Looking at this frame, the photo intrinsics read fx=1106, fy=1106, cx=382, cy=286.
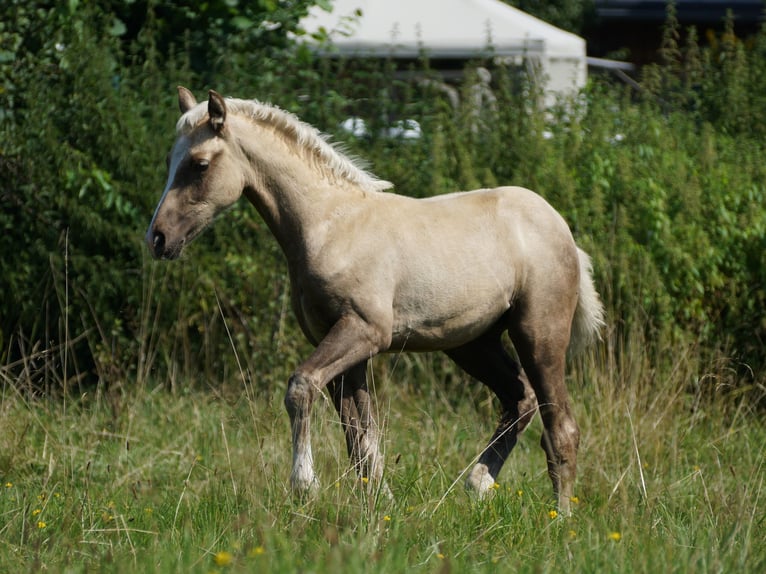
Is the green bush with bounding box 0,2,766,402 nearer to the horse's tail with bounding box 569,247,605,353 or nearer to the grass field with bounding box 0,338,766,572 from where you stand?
the grass field with bounding box 0,338,766,572

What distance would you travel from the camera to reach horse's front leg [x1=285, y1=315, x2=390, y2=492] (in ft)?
14.2

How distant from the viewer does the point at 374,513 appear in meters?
4.02

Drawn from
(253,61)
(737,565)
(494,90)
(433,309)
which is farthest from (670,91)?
(737,565)

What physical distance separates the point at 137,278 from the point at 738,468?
4.11 meters

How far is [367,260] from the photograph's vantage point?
4566 millimetres

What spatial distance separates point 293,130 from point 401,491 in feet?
5.31

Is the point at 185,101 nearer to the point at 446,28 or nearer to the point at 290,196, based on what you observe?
the point at 290,196

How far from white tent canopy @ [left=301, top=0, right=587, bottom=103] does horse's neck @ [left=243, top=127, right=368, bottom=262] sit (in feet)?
25.3

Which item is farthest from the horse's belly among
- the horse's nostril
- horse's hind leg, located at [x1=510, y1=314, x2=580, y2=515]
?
the horse's nostril

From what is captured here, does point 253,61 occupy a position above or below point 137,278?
above

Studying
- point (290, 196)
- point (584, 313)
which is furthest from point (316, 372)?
point (584, 313)

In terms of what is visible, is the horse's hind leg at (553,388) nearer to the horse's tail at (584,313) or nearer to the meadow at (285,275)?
the meadow at (285,275)

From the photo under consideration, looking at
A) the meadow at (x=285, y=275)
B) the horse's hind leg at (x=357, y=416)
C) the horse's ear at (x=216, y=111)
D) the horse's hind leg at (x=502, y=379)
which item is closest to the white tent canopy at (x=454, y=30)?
the meadow at (x=285, y=275)

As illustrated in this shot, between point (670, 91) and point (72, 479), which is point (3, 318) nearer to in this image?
point (72, 479)
